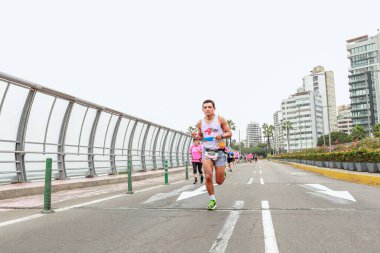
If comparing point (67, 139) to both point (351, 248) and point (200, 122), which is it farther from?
point (351, 248)

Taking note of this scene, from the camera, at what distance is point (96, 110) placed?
45.9ft

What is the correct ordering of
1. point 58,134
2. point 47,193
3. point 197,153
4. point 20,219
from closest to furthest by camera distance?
point 20,219 < point 47,193 < point 58,134 < point 197,153

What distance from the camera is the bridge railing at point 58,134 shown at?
32.1ft

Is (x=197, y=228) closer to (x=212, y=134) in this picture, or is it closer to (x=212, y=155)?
(x=212, y=155)

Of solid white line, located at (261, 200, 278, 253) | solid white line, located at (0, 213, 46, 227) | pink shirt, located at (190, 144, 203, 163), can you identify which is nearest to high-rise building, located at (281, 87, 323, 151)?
pink shirt, located at (190, 144, 203, 163)

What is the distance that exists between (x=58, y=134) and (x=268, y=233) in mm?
9633

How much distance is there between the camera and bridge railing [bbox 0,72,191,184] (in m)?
9.79

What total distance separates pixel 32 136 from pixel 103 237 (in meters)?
7.97

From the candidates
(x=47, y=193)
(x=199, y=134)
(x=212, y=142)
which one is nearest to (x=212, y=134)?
(x=212, y=142)

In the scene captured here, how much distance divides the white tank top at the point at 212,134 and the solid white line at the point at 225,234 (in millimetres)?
1162

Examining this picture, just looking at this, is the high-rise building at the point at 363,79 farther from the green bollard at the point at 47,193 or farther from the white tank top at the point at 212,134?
the green bollard at the point at 47,193

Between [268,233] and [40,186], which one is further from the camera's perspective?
[40,186]

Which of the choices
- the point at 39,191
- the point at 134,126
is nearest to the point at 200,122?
the point at 39,191

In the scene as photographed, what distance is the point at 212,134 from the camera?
608cm
